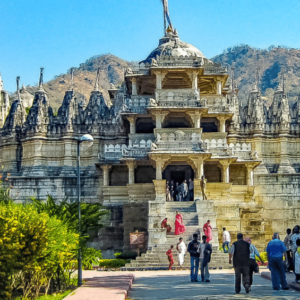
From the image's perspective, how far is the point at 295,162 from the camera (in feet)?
142

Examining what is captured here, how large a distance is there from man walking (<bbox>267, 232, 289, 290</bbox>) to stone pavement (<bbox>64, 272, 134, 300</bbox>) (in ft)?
14.9

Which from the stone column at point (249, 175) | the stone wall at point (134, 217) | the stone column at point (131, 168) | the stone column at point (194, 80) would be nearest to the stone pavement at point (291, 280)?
the stone wall at point (134, 217)

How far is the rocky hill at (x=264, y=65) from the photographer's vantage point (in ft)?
439

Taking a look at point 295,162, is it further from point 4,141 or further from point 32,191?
point 4,141

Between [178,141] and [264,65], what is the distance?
11776 centimetres

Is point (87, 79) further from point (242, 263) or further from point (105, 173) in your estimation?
point (242, 263)

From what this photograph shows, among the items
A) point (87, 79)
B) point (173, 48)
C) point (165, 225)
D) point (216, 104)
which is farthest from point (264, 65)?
point (165, 225)

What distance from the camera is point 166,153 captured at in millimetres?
34250

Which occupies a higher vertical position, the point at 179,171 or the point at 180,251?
the point at 179,171

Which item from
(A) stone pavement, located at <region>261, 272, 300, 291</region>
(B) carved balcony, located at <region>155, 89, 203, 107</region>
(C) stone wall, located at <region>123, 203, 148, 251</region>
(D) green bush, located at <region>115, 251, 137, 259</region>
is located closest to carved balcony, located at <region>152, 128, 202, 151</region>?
(B) carved balcony, located at <region>155, 89, 203, 107</region>

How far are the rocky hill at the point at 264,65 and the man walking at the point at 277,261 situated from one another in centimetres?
10592

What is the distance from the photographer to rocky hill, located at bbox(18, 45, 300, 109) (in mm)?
126562

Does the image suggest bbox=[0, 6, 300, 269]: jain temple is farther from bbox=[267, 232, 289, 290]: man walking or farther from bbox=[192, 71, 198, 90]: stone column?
bbox=[267, 232, 289, 290]: man walking

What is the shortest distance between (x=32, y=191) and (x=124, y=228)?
8.26 metres
